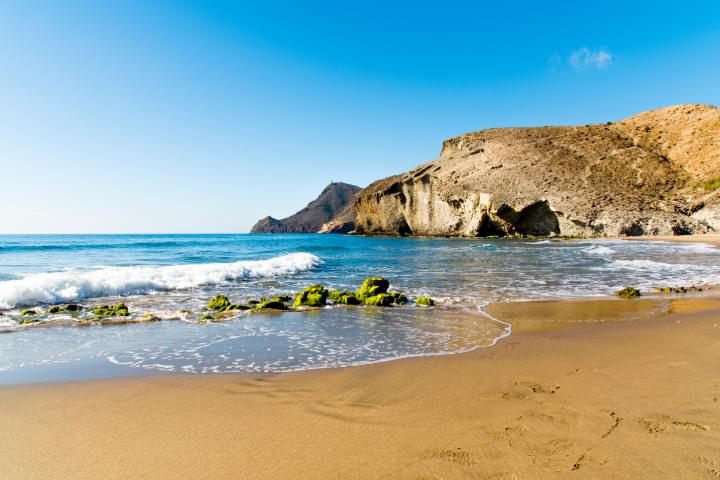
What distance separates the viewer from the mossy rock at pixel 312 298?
9.65 metres

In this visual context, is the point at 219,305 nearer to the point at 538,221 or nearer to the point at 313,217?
the point at 538,221

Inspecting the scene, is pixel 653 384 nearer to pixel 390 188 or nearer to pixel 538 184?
pixel 538 184

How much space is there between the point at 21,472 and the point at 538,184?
192 ft

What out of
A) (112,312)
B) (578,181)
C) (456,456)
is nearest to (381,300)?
(112,312)

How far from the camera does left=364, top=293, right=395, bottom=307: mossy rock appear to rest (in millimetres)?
9516

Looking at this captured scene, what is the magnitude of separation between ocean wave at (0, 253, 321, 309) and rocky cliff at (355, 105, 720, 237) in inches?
1741

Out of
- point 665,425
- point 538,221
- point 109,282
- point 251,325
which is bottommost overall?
point 251,325

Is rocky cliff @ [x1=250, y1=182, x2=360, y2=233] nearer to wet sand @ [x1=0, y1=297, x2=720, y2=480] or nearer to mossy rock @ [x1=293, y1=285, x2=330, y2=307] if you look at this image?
mossy rock @ [x1=293, y1=285, x2=330, y2=307]

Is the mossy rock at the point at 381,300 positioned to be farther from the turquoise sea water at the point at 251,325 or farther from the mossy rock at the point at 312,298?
the mossy rock at the point at 312,298

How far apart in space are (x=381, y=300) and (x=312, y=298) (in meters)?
1.78

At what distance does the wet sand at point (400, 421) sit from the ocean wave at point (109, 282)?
7.72 m

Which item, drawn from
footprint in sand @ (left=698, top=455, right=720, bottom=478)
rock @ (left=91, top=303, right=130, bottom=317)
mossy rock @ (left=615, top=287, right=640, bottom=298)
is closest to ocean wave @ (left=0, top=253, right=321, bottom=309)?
rock @ (left=91, top=303, right=130, bottom=317)

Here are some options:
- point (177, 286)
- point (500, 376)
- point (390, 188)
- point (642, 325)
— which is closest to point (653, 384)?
point (500, 376)

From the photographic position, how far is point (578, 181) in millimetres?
53219
